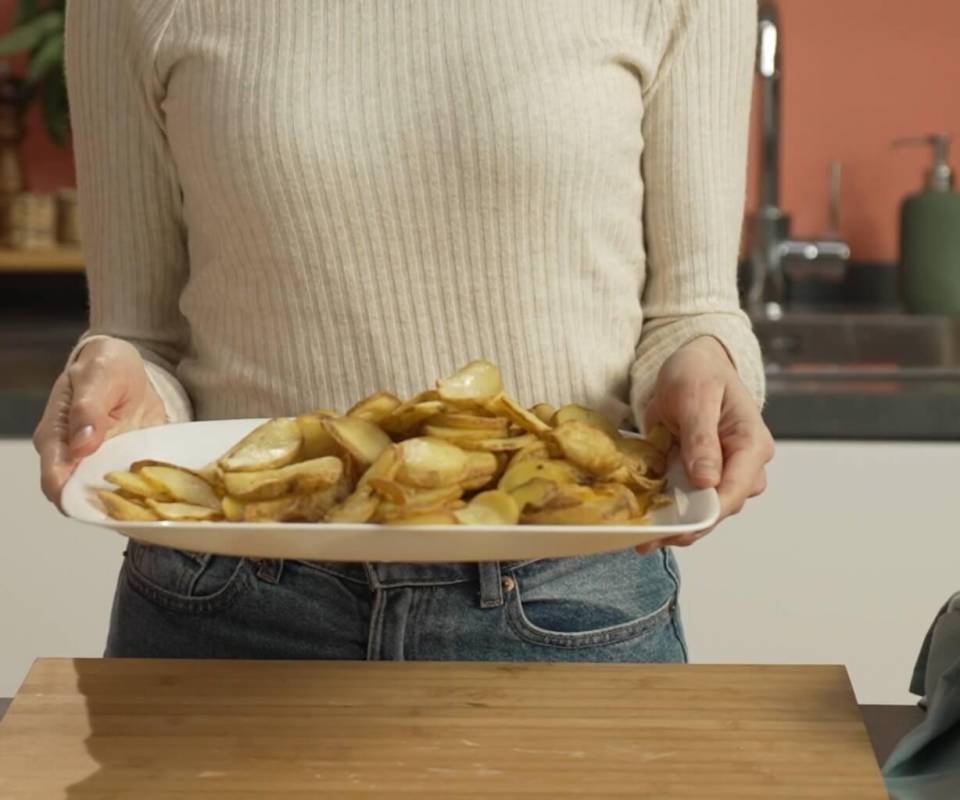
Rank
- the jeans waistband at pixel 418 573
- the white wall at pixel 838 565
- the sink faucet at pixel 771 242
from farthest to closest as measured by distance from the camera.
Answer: the sink faucet at pixel 771 242 < the white wall at pixel 838 565 < the jeans waistband at pixel 418 573

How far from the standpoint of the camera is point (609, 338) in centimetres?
102

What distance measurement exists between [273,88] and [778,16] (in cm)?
127

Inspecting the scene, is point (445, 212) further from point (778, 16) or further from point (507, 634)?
point (778, 16)

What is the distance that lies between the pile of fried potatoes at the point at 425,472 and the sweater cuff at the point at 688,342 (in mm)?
Answer: 163

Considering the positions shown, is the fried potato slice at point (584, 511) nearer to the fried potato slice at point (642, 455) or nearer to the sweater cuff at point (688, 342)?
the fried potato slice at point (642, 455)

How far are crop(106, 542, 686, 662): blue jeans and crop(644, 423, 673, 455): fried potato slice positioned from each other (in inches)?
4.9

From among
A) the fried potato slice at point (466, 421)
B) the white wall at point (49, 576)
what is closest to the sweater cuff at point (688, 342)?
the fried potato slice at point (466, 421)

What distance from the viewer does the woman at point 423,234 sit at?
93 centimetres

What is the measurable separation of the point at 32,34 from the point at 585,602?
158 cm

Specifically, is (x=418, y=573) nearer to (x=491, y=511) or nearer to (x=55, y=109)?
(x=491, y=511)

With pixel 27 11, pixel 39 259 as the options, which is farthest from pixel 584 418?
pixel 27 11

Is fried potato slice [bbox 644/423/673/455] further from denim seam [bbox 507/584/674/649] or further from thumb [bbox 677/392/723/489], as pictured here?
denim seam [bbox 507/584/674/649]

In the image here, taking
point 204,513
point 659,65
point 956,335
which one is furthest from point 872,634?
point 204,513

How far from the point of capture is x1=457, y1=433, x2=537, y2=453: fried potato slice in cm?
75
